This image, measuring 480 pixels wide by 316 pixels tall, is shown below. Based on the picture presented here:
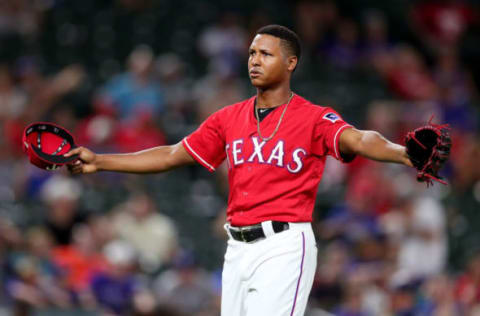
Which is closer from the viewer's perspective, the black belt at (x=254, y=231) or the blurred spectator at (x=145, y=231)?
the black belt at (x=254, y=231)

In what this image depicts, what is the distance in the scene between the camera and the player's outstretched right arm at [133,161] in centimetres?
471

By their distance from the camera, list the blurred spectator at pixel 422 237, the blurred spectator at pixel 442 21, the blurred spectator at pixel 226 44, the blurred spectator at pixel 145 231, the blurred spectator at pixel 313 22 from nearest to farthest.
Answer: the blurred spectator at pixel 422 237 < the blurred spectator at pixel 145 231 < the blurred spectator at pixel 226 44 < the blurred spectator at pixel 313 22 < the blurred spectator at pixel 442 21

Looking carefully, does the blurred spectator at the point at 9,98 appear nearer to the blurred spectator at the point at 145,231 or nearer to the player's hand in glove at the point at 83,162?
the blurred spectator at the point at 145,231

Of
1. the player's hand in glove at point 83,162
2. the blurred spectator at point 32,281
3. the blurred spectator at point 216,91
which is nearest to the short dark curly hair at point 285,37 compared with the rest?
the player's hand in glove at point 83,162

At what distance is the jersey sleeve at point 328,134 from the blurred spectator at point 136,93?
244 inches

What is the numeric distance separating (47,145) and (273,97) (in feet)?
3.96

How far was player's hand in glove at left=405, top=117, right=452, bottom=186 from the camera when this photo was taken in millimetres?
4078

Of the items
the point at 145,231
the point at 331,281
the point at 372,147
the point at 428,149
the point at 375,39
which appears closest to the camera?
the point at 428,149

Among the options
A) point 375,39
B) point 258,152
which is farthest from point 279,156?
point 375,39

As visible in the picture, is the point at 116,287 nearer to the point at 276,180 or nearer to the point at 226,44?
the point at 276,180

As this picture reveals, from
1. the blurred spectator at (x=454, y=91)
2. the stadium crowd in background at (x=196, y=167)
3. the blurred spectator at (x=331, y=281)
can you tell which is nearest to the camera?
the stadium crowd in background at (x=196, y=167)

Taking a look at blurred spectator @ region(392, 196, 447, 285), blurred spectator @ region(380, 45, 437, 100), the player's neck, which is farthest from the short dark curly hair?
blurred spectator @ region(380, 45, 437, 100)

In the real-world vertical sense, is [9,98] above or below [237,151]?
above

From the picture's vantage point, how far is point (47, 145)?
4.66 meters
